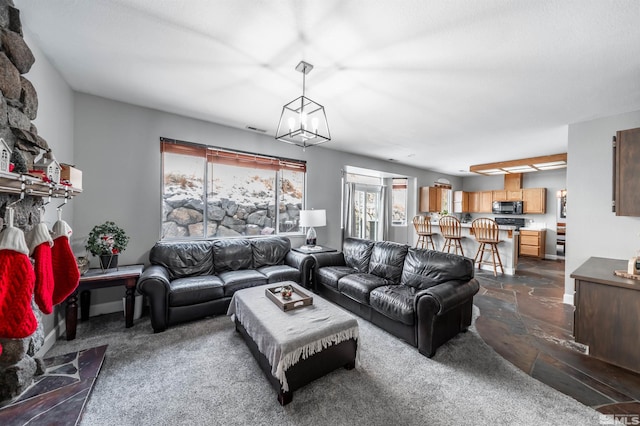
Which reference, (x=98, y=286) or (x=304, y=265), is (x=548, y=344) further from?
(x=98, y=286)

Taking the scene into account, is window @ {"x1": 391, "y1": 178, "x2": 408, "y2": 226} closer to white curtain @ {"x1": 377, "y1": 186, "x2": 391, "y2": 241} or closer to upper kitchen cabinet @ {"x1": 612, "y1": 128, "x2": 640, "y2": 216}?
white curtain @ {"x1": 377, "y1": 186, "x2": 391, "y2": 241}

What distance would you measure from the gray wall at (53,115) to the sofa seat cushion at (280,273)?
209cm

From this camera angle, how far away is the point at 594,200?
3.16 metres

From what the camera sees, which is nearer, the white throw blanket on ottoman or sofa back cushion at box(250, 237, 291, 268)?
the white throw blanket on ottoman

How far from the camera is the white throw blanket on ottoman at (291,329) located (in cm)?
161

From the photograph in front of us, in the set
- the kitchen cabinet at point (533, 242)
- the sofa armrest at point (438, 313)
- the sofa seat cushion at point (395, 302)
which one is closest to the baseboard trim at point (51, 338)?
the sofa seat cushion at point (395, 302)

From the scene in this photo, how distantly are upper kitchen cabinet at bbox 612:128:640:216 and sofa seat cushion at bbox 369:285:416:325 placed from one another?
2352mm

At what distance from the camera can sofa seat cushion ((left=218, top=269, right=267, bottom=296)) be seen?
2922 millimetres

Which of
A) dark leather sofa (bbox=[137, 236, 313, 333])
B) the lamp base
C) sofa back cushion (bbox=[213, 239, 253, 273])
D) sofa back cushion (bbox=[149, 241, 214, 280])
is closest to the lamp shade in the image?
the lamp base

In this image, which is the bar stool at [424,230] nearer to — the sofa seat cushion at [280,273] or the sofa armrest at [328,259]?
the sofa armrest at [328,259]

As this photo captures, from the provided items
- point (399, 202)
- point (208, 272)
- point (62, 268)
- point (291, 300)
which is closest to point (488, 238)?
point (399, 202)

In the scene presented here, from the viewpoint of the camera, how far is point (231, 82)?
8.21 feet

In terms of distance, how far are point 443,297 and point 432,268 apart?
595 mm

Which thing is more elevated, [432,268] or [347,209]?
[347,209]
